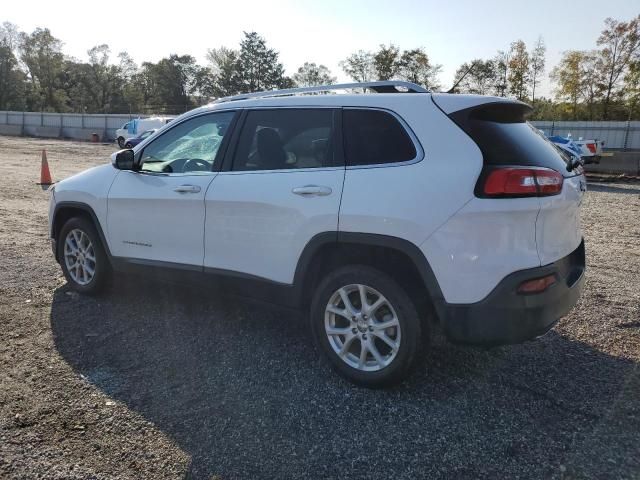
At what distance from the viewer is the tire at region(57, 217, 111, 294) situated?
194 inches

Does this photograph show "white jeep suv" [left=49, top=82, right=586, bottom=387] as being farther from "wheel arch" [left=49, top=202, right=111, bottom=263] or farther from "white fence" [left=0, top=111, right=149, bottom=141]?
"white fence" [left=0, top=111, right=149, bottom=141]

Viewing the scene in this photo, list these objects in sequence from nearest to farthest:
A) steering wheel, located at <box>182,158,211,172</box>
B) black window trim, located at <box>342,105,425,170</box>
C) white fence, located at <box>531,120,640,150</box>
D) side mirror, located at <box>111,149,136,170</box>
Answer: black window trim, located at <box>342,105,425,170</box>
steering wheel, located at <box>182,158,211,172</box>
side mirror, located at <box>111,149,136,170</box>
white fence, located at <box>531,120,640,150</box>

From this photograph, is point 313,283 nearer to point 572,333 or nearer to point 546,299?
point 546,299

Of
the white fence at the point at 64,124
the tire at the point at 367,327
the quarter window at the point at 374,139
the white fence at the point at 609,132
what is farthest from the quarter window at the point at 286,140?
the white fence at the point at 64,124

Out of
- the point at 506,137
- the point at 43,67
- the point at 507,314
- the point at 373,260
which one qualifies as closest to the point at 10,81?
the point at 43,67

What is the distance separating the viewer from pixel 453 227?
2.93 meters

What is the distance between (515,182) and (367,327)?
1247 millimetres

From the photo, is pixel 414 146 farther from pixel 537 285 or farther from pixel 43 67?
pixel 43 67

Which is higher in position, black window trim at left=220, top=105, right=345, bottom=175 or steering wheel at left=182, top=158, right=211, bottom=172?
black window trim at left=220, top=105, right=345, bottom=175

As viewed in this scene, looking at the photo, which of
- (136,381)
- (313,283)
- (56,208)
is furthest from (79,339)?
(313,283)

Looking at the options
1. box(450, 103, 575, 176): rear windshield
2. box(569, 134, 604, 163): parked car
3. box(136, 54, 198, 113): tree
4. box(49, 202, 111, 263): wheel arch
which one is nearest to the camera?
box(450, 103, 575, 176): rear windshield

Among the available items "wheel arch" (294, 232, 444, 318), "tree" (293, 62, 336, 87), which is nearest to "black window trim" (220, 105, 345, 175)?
"wheel arch" (294, 232, 444, 318)

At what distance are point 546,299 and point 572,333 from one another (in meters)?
1.55

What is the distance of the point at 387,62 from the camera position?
60406 mm
